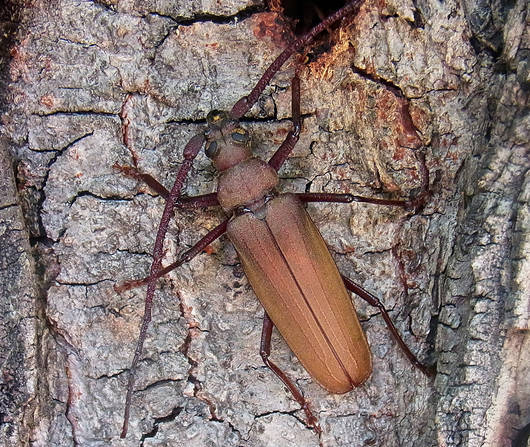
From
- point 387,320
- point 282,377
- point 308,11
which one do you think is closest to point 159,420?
point 282,377

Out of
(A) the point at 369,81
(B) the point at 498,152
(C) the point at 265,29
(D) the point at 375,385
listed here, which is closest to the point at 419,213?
(B) the point at 498,152

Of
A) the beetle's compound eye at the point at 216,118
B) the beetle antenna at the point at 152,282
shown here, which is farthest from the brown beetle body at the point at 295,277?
the beetle antenna at the point at 152,282

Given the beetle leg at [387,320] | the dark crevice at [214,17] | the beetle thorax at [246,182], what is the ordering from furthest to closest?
the beetle thorax at [246,182], the beetle leg at [387,320], the dark crevice at [214,17]

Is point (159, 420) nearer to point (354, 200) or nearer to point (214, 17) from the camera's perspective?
point (354, 200)

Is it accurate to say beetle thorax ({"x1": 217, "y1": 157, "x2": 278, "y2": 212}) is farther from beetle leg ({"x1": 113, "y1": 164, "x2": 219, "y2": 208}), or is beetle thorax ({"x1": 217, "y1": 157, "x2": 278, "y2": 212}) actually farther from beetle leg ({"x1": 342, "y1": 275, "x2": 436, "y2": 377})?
beetle leg ({"x1": 342, "y1": 275, "x2": 436, "y2": 377})

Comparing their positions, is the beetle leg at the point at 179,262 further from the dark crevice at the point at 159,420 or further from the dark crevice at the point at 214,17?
the dark crevice at the point at 214,17

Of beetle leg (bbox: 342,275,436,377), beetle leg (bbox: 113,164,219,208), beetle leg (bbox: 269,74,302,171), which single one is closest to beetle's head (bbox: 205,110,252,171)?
beetle leg (bbox: 269,74,302,171)

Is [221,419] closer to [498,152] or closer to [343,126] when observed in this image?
[343,126]

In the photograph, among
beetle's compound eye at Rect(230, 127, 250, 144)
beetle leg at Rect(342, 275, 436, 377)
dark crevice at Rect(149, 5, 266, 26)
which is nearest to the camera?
dark crevice at Rect(149, 5, 266, 26)

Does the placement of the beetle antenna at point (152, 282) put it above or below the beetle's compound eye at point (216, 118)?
below
